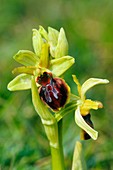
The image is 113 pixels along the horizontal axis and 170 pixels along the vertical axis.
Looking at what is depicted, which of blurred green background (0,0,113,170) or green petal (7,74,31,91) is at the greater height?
green petal (7,74,31,91)

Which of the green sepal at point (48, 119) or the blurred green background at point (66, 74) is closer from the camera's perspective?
the green sepal at point (48, 119)

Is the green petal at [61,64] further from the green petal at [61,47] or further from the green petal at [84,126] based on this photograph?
the green petal at [84,126]

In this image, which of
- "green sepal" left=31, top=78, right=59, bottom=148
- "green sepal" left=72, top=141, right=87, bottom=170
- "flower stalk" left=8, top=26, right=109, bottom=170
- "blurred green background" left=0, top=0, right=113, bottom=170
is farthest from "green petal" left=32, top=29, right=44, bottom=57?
"blurred green background" left=0, top=0, right=113, bottom=170

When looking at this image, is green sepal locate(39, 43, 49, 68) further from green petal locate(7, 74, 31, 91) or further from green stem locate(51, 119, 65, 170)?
green stem locate(51, 119, 65, 170)

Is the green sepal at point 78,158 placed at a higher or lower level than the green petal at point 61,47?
lower

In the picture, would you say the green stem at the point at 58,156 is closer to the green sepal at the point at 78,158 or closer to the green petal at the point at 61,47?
the green sepal at the point at 78,158

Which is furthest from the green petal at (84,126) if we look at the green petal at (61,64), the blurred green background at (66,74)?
the blurred green background at (66,74)

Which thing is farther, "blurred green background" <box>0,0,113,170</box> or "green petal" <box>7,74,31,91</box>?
"blurred green background" <box>0,0,113,170</box>

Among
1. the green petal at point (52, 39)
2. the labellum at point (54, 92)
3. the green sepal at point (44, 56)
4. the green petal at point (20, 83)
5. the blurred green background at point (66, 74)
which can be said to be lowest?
the blurred green background at point (66, 74)
